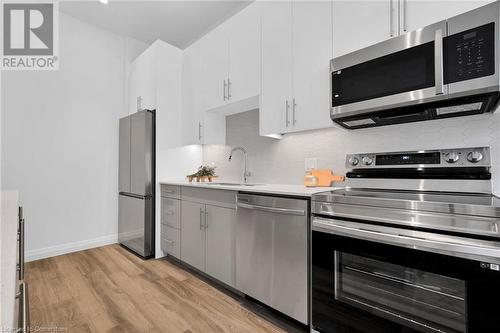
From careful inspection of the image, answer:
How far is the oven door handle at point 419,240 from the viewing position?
1023mm

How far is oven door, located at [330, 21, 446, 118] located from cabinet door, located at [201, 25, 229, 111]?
1.33 m

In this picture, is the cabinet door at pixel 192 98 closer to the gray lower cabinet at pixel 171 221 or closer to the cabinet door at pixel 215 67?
the cabinet door at pixel 215 67

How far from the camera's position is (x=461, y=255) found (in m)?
1.07

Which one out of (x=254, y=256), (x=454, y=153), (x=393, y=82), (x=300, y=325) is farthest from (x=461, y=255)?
(x=254, y=256)

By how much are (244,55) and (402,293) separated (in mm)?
2261

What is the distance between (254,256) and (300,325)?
55cm

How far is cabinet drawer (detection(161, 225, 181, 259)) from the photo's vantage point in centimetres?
275

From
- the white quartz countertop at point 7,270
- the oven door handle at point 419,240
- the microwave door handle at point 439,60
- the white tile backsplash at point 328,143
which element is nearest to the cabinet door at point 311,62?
the white tile backsplash at point 328,143

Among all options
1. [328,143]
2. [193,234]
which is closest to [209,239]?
[193,234]

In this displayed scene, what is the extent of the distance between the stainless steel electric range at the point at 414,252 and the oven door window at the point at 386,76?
0.52 meters

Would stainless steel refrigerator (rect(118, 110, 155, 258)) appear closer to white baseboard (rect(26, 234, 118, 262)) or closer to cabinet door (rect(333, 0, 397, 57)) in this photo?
white baseboard (rect(26, 234, 118, 262))

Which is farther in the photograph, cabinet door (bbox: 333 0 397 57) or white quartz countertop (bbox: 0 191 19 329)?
cabinet door (bbox: 333 0 397 57)

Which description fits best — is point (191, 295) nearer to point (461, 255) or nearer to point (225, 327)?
point (225, 327)

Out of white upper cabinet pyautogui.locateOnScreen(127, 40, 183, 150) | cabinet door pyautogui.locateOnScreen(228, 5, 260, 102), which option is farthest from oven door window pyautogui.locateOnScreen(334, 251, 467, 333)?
white upper cabinet pyautogui.locateOnScreen(127, 40, 183, 150)
